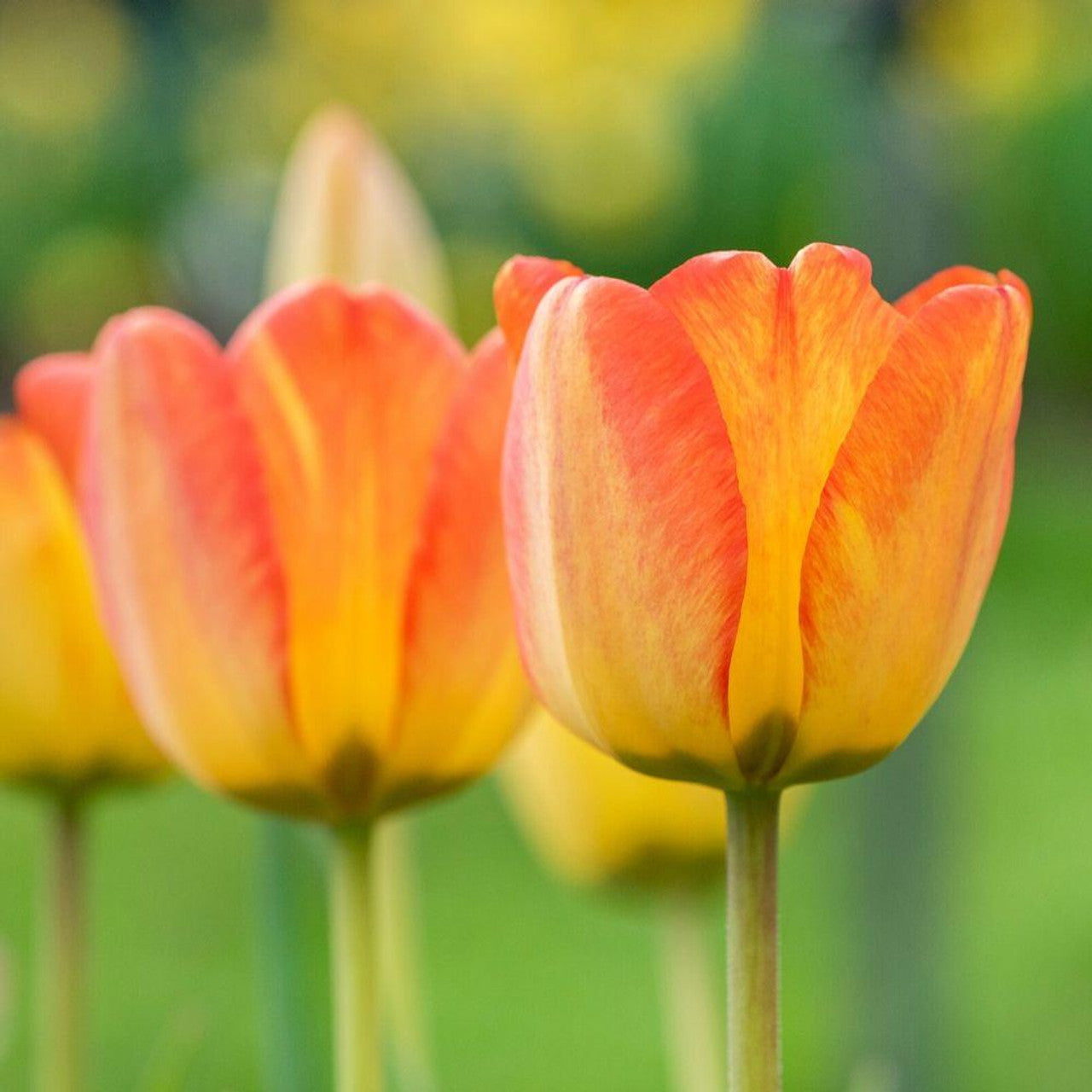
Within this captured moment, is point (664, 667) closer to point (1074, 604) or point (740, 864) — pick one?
point (740, 864)

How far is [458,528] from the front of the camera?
1.23 ft

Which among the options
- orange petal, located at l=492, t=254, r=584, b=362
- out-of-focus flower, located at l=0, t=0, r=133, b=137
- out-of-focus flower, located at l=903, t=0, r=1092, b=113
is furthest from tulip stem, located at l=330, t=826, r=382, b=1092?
out-of-focus flower, located at l=0, t=0, r=133, b=137

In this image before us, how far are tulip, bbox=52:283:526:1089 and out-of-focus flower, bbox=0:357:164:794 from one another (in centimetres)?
6

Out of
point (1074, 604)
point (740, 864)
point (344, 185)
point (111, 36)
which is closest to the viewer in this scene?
point (740, 864)

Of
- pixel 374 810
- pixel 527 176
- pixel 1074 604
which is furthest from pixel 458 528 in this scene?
pixel 527 176

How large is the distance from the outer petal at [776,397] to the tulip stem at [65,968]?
0.18m

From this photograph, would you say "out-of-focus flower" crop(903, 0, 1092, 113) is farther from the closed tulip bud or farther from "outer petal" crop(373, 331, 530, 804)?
"outer petal" crop(373, 331, 530, 804)

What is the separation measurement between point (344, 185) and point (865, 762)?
234mm

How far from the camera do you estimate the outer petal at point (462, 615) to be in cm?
37

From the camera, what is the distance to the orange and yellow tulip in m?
0.37

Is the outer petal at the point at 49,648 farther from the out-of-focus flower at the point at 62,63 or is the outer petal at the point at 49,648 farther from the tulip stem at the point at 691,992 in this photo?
the out-of-focus flower at the point at 62,63

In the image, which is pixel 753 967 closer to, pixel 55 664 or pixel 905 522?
pixel 905 522

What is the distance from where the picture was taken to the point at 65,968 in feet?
1.38

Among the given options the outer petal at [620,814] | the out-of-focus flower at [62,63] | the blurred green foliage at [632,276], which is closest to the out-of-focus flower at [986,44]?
the blurred green foliage at [632,276]
